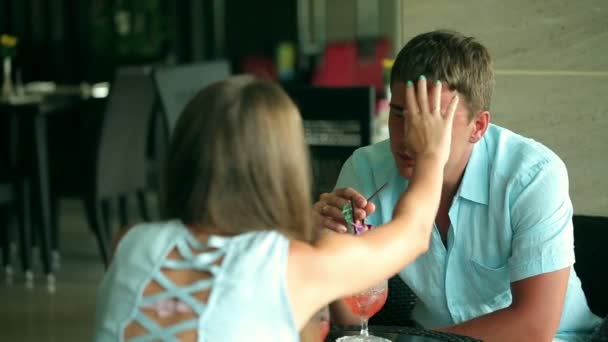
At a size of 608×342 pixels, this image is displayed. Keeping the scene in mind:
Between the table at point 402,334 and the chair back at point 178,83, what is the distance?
9.14 ft

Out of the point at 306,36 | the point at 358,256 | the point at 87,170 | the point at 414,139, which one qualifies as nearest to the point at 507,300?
the point at 414,139

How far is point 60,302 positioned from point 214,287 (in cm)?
355

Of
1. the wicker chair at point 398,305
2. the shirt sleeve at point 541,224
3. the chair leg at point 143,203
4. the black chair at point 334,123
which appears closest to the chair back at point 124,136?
the chair leg at point 143,203

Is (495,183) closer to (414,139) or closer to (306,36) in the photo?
(414,139)

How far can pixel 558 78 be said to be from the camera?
2518mm

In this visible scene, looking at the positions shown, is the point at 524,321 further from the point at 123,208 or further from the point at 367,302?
the point at 123,208

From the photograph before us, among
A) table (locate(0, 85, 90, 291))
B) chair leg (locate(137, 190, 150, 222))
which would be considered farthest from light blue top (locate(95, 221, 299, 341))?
chair leg (locate(137, 190, 150, 222))

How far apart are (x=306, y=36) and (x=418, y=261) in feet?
23.3

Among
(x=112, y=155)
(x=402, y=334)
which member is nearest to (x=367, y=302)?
(x=402, y=334)

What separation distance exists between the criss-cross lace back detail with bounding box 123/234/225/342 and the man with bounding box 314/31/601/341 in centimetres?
55

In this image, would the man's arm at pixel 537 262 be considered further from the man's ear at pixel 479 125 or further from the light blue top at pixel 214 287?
the light blue top at pixel 214 287

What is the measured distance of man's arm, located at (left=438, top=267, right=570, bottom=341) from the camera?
6.03 ft

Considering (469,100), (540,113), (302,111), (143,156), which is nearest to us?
(469,100)

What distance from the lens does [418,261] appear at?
2068mm
